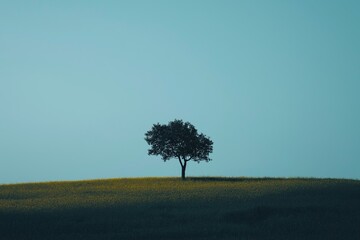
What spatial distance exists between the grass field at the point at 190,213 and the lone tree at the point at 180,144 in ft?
59.7

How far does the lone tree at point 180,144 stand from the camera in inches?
2840

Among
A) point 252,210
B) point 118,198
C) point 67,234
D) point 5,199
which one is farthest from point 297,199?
point 5,199

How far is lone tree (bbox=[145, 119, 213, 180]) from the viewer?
237 ft

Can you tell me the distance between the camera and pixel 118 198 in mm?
46906

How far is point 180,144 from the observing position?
2844 inches

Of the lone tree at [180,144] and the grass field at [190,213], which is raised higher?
the lone tree at [180,144]

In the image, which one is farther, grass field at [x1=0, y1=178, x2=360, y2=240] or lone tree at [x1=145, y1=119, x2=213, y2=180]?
lone tree at [x1=145, y1=119, x2=213, y2=180]

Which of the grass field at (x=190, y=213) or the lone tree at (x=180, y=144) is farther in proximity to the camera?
the lone tree at (x=180, y=144)

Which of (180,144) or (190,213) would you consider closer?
(190,213)

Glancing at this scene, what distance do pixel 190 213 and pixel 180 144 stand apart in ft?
112

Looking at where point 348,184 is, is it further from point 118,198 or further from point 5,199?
point 5,199

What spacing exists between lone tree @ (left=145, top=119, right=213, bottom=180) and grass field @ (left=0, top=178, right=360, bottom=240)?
18.2 meters

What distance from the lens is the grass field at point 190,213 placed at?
104ft

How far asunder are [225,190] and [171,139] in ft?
72.5
